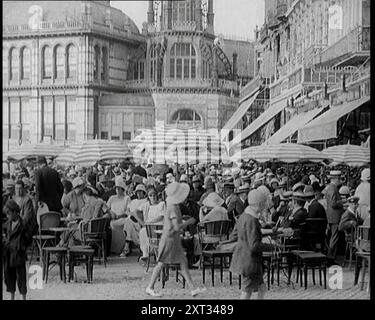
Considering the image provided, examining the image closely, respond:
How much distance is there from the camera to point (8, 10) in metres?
13.7

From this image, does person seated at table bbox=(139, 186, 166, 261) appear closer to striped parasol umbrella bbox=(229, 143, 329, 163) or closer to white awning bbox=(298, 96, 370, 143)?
striped parasol umbrella bbox=(229, 143, 329, 163)

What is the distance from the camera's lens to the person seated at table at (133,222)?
1426 cm

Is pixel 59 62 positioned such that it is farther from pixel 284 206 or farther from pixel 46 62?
pixel 284 206

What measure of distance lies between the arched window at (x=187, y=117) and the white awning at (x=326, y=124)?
69.6 inches

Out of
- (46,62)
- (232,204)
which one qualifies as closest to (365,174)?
(232,204)

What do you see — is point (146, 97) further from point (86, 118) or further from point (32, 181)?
point (32, 181)

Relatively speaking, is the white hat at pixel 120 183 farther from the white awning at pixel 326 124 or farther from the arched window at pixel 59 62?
the white awning at pixel 326 124

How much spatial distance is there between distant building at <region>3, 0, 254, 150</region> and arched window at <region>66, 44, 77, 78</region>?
0.06ft

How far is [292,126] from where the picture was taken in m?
14.8

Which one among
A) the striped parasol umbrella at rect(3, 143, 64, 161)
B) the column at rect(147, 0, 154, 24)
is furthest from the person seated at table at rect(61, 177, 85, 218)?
the column at rect(147, 0, 154, 24)

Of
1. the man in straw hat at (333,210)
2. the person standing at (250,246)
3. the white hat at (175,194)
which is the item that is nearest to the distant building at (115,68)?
the man in straw hat at (333,210)

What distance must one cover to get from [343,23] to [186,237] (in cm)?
495

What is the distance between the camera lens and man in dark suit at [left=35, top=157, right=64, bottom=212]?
14492 mm

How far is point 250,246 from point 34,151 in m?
5.77
